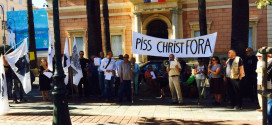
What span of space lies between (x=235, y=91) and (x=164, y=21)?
16.0m

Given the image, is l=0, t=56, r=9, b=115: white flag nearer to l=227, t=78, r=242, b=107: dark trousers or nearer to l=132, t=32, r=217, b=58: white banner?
l=132, t=32, r=217, b=58: white banner

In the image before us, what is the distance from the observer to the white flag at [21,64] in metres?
9.43

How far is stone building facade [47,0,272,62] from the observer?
22.8 metres

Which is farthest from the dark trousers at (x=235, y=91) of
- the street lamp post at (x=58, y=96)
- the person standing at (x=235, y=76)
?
the street lamp post at (x=58, y=96)

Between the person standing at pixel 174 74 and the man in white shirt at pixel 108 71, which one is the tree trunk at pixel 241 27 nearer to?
the person standing at pixel 174 74

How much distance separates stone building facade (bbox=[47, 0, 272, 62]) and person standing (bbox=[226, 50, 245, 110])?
14.4 metres

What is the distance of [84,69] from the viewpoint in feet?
37.7

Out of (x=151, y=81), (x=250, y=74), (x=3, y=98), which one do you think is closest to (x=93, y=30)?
(x=151, y=81)

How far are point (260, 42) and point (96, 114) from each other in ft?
62.5

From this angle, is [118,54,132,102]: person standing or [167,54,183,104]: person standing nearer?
[167,54,183,104]: person standing

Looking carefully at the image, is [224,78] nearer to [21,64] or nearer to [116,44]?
[21,64]

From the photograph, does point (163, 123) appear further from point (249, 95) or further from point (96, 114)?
point (249, 95)

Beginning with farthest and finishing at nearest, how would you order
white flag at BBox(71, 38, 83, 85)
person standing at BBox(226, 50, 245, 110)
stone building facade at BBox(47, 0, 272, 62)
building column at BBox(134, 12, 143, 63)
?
building column at BBox(134, 12, 143, 63) < stone building facade at BBox(47, 0, 272, 62) < white flag at BBox(71, 38, 83, 85) < person standing at BBox(226, 50, 245, 110)

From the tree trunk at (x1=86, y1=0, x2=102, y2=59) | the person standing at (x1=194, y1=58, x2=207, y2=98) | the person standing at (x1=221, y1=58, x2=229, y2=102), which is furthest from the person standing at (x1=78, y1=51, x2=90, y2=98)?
the person standing at (x1=221, y1=58, x2=229, y2=102)
